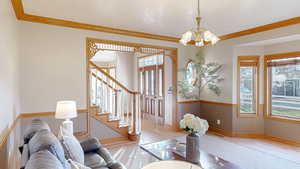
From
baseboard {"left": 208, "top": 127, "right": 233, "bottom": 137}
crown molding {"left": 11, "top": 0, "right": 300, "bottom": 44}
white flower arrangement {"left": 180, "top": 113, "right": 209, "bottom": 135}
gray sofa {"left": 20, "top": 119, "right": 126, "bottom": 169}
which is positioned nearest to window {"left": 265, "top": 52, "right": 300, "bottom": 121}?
crown molding {"left": 11, "top": 0, "right": 300, "bottom": 44}

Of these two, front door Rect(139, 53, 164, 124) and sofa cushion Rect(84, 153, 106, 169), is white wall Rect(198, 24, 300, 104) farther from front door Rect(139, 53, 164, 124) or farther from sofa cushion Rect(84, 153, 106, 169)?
sofa cushion Rect(84, 153, 106, 169)

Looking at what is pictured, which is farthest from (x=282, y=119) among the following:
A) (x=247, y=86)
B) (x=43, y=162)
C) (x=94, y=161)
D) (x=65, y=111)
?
(x=43, y=162)

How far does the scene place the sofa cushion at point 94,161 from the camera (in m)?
2.02

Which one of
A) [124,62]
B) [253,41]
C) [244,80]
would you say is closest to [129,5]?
[253,41]

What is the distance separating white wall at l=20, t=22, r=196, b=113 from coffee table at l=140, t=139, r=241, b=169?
2.00 metres

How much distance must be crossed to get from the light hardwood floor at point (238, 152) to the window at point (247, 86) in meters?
0.77

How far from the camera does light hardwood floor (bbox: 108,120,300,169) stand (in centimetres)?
306

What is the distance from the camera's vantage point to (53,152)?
132 cm

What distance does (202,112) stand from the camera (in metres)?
5.36

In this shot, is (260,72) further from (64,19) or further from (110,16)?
(64,19)

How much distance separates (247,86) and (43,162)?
15.7ft

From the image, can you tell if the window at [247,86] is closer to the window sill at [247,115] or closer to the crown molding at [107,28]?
the window sill at [247,115]

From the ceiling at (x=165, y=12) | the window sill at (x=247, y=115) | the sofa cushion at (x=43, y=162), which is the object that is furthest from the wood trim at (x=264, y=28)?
the sofa cushion at (x=43, y=162)

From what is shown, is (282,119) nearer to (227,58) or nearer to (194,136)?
(227,58)
